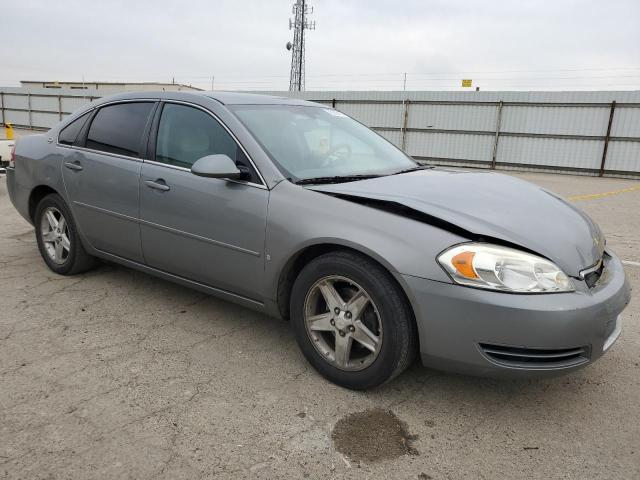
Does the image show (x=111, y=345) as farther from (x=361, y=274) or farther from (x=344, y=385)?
(x=361, y=274)

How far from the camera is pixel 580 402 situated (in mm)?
2639

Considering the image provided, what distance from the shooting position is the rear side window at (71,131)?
4.14 metres

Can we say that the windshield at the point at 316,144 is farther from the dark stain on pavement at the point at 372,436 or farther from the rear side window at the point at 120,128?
the dark stain on pavement at the point at 372,436

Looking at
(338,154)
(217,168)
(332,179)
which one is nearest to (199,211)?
(217,168)

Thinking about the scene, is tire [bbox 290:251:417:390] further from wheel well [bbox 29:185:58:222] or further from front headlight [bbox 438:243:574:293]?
wheel well [bbox 29:185:58:222]

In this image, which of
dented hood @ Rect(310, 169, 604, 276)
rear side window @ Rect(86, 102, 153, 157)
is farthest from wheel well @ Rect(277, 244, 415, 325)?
rear side window @ Rect(86, 102, 153, 157)

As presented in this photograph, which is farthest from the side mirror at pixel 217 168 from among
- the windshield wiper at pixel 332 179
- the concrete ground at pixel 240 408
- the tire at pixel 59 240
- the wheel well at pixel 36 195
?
the wheel well at pixel 36 195

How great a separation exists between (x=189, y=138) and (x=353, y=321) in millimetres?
1677

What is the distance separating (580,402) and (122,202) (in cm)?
307

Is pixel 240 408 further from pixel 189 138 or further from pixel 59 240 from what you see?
pixel 59 240

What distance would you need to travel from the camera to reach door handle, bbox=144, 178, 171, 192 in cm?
333

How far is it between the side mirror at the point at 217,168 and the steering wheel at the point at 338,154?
0.60 m

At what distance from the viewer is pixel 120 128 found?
382 cm

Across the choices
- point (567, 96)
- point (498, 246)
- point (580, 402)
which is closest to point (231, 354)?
point (498, 246)
